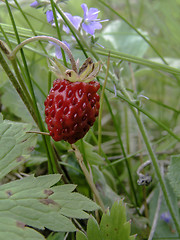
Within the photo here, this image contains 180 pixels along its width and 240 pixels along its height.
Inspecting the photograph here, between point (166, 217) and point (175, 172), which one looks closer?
point (175, 172)

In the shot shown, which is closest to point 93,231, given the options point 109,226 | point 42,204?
point 109,226

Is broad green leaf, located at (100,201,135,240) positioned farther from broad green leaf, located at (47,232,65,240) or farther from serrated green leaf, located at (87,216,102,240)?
broad green leaf, located at (47,232,65,240)

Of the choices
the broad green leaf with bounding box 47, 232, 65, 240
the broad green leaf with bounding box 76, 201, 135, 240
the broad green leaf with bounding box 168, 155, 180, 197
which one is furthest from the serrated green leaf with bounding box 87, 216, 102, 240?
the broad green leaf with bounding box 168, 155, 180, 197

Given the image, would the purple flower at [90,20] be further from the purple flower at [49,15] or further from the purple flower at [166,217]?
the purple flower at [166,217]

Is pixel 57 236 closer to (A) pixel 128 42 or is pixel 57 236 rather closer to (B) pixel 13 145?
(B) pixel 13 145

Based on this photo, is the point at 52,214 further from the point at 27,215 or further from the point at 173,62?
the point at 173,62
